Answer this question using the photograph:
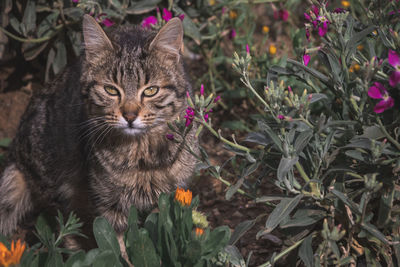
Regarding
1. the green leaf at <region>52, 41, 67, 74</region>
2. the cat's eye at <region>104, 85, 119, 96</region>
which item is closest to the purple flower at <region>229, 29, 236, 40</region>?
the green leaf at <region>52, 41, 67, 74</region>

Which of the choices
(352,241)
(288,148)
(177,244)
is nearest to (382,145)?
(288,148)

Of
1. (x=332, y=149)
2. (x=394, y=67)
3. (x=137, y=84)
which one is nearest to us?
(x=394, y=67)

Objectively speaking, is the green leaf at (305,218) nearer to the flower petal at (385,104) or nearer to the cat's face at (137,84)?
Result: the flower petal at (385,104)

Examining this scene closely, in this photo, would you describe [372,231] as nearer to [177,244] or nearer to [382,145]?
[382,145]

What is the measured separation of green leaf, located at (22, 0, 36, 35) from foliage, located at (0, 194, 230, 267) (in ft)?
7.30

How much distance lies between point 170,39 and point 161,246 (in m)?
1.19

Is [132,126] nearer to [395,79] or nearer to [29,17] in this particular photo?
[395,79]

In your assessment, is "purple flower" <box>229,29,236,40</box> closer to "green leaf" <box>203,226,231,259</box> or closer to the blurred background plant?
the blurred background plant

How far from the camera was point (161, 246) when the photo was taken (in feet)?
7.84

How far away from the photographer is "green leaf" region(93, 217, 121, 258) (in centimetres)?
244

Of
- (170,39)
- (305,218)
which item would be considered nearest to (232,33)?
(170,39)

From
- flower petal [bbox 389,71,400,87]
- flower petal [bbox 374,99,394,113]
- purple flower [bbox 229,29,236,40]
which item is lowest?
purple flower [bbox 229,29,236,40]

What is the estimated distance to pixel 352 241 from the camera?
2584 mm

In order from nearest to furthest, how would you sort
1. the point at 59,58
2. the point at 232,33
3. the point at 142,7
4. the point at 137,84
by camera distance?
the point at 137,84
the point at 142,7
the point at 59,58
the point at 232,33
